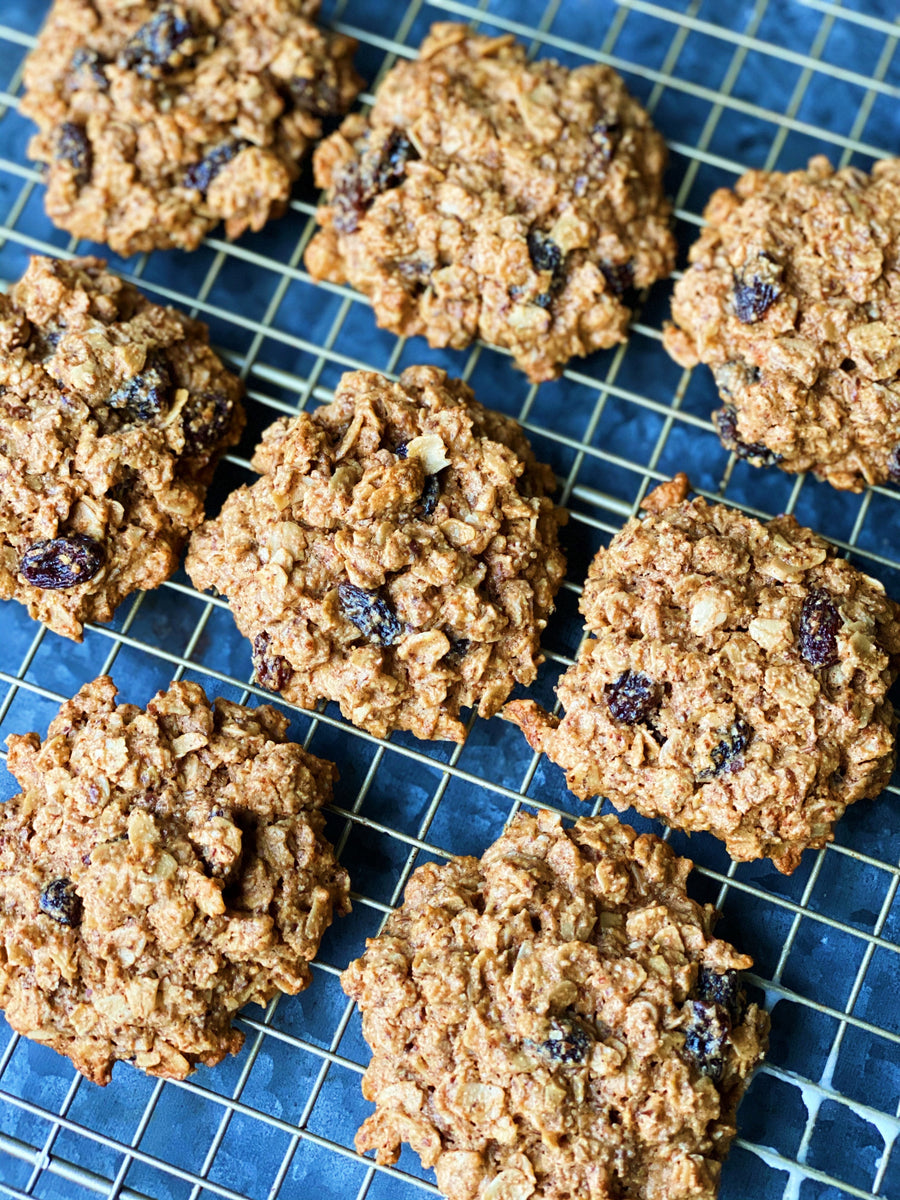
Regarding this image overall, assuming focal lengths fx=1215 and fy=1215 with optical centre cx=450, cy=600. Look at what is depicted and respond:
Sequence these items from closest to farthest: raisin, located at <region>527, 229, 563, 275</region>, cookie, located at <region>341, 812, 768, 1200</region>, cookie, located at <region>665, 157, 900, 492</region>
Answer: cookie, located at <region>341, 812, 768, 1200</region> < cookie, located at <region>665, 157, 900, 492</region> < raisin, located at <region>527, 229, 563, 275</region>

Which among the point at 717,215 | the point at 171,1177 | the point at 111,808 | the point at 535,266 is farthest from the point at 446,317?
the point at 171,1177

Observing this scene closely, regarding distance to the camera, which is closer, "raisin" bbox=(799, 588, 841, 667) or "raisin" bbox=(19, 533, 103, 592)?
"raisin" bbox=(799, 588, 841, 667)

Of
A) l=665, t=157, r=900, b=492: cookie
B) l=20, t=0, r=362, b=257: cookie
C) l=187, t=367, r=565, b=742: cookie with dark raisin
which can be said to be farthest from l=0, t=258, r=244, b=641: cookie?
l=665, t=157, r=900, b=492: cookie

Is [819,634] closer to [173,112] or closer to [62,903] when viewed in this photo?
[62,903]

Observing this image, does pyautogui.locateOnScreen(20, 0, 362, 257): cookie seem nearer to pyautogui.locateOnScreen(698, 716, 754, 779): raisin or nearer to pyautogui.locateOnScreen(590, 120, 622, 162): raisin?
Answer: pyautogui.locateOnScreen(590, 120, 622, 162): raisin

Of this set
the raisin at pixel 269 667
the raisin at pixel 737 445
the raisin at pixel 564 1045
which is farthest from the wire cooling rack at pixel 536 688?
the raisin at pixel 564 1045

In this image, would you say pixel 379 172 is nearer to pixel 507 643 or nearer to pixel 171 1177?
pixel 507 643

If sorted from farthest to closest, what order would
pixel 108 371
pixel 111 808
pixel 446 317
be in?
1. pixel 446 317
2. pixel 108 371
3. pixel 111 808

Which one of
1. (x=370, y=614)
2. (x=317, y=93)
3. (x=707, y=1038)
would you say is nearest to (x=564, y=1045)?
(x=707, y=1038)
